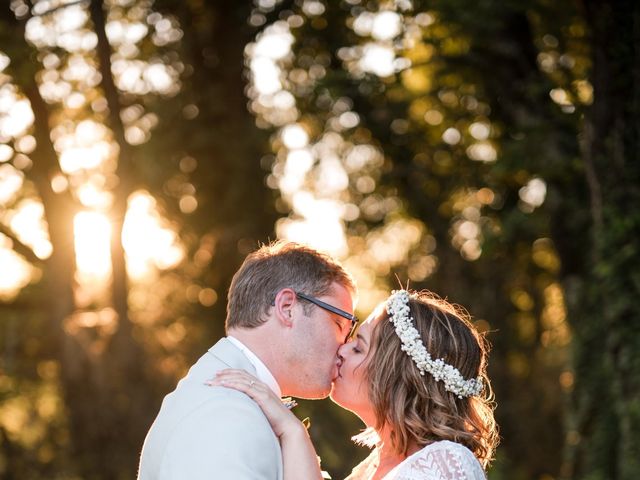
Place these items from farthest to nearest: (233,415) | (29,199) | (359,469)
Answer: (29,199) < (359,469) < (233,415)

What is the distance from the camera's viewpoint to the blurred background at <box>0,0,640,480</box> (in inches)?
351

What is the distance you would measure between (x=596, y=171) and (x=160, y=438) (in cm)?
601

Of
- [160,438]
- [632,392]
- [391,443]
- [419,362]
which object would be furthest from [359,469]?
[632,392]

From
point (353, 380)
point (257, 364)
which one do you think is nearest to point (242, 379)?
point (257, 364)

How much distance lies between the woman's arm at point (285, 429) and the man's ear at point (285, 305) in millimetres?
260

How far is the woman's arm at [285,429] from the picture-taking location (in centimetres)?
315

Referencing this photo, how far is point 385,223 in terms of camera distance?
49.5 feet

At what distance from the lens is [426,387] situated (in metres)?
3.96

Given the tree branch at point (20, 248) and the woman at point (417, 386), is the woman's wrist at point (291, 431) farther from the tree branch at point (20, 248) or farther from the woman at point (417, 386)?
the tree branch at point (20, 248)

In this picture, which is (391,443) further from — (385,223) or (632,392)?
(385,223)

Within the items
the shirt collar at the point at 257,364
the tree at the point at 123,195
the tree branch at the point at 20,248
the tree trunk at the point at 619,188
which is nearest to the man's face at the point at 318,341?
the shirt collar at the point at 257,364

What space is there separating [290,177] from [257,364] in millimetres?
11604

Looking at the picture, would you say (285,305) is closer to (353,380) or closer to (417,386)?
(353,380)

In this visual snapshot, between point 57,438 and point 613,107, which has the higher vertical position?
point 613,107
